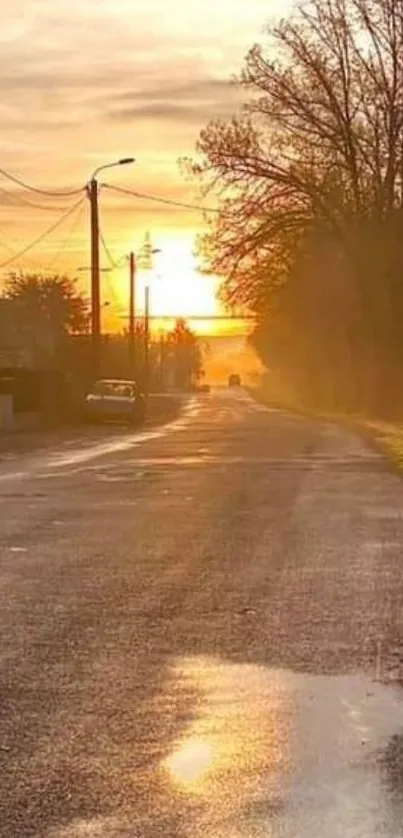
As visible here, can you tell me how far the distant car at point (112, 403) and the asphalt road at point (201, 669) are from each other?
3107cm

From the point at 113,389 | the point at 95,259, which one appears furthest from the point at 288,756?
the point at 95,259

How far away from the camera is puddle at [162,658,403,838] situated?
6.09 metres

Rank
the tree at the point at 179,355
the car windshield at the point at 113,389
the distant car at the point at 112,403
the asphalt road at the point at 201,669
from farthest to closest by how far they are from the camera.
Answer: the tree at the point at 179,355, the car windshield at the point at 113,389, the distant car at the point at 112,403, the asphalt road at the point at 201,669

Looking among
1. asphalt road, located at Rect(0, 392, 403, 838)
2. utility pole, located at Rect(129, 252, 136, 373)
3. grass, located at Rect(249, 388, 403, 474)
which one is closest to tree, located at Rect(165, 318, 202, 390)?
utility pole, located at Rect(129, 252, 136, 373)

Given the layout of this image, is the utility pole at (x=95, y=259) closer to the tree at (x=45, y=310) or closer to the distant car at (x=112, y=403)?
the distant car at (x=112, y=403)

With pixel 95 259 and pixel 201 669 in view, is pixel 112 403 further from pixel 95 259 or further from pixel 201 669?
pixel 201 669

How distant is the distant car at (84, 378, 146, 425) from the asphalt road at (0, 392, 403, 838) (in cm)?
3107

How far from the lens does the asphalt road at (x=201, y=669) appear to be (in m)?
6.34

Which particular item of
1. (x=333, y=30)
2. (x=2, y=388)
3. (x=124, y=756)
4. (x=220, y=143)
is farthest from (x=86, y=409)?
(x=124, y=756)

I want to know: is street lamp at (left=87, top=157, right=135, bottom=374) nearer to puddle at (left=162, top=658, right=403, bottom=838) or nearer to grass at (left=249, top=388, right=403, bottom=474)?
grass at (left=249, top=388, right=403, bottom=474)

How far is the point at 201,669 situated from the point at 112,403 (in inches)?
1650

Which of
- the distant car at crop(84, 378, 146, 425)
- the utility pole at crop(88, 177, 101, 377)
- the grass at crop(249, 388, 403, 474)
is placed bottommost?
the grass at crop(249, 388, 403, 474)

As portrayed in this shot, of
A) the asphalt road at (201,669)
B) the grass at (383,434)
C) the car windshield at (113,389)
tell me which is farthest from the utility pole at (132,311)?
the asphalt road at (201,669)

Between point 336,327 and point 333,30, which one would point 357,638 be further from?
point 336,327
